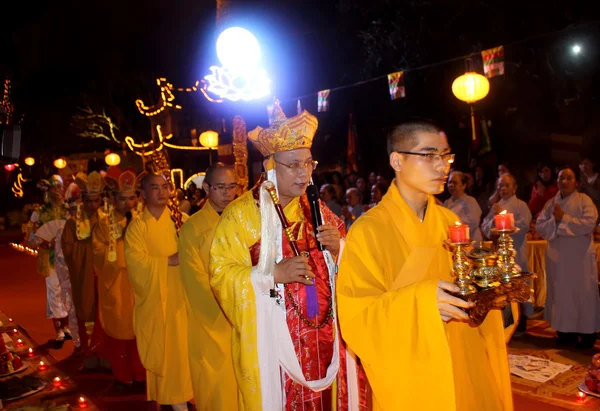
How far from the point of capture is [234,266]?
308 cm

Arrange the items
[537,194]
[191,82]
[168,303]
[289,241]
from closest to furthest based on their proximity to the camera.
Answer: [289,241] < [168,303] < [537,194] < [191,82]

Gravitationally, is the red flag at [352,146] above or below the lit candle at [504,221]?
above

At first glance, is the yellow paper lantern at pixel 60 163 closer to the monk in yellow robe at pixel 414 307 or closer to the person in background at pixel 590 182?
the person in background at pixel 590 182

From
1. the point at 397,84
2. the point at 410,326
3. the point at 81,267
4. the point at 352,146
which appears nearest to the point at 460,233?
the point at 410,326

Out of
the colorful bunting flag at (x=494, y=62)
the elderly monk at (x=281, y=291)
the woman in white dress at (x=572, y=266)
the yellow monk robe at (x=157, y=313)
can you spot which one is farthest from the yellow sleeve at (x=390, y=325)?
the colorful bunting flag at (x=494, y=62)

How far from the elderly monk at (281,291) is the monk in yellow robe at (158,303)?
174cm

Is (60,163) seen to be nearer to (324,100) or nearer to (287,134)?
(324,100)

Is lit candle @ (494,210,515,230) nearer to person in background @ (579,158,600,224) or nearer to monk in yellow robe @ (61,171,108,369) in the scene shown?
monk in yellow robe @ (61,171,108,369)

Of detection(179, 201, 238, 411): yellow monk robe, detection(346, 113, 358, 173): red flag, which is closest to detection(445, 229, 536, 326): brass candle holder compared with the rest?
detection(179, 201, 238, 411): yellow monk robe

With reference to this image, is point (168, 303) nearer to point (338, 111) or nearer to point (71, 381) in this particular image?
point (71, 381)

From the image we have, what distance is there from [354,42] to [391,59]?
1580mm

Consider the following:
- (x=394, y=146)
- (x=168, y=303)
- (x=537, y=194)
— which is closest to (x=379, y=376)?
(x=394, y=146)

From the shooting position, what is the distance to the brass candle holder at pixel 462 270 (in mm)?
1977

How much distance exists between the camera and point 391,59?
12.7 m
